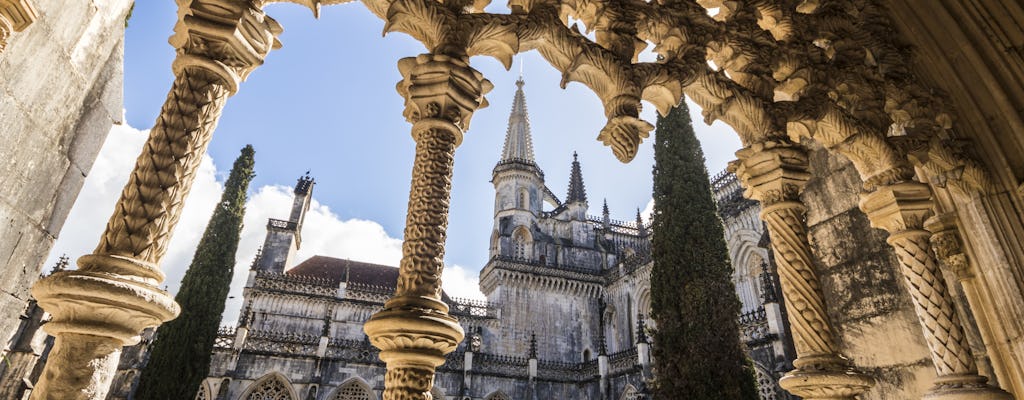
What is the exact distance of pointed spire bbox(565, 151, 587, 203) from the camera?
34.8 m

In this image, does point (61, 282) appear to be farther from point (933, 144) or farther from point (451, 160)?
point (933, 144)

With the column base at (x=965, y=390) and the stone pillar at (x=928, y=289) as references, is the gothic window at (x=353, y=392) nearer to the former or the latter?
the stone pillar at (x=928, y=289)

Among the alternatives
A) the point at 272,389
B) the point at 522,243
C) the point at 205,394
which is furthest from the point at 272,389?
the point at 522,243

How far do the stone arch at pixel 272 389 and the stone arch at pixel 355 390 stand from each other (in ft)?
5.69

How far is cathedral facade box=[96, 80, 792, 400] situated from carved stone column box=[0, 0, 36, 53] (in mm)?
16303

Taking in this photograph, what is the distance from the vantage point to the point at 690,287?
13.8 meters

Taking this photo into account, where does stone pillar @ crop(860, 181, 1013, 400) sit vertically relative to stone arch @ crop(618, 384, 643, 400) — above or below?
below

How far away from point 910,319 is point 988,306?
21.9 inches

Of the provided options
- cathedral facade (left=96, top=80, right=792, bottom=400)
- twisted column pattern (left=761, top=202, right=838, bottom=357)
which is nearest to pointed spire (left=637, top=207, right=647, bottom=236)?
cathedral facade (left=96, top=80, right=792, bottom=400)

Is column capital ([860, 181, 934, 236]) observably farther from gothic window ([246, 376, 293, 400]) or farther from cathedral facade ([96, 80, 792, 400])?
gothic window ([246, 376, 293, 400])

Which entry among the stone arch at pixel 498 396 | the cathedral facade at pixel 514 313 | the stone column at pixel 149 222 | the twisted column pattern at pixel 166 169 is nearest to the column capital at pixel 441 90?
the stone column at pixel 149 222

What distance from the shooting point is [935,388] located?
3324 mm

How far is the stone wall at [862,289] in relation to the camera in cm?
429

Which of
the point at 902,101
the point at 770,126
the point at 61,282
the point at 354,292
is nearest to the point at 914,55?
the point at 902,101
